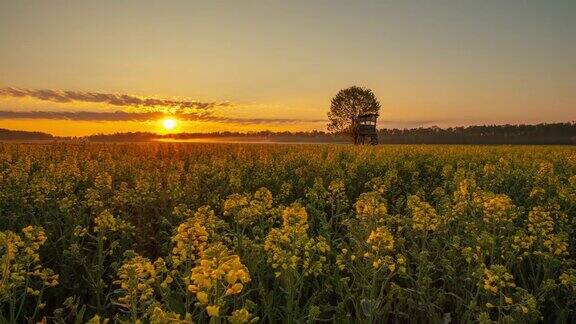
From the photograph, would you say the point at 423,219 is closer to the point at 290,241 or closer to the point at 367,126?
the point at 290,241

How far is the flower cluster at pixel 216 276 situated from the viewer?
215 cm

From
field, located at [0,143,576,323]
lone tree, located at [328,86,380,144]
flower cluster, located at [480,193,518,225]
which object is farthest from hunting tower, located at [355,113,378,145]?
flower cluster, located at [480,193,518,225]

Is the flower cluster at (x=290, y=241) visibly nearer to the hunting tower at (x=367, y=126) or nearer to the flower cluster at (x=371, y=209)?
the flower cluster at (x=371, y=209)

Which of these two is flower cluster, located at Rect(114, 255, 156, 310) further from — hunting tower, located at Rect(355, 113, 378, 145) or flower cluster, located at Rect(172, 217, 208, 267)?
hunting tower, located at Rect(355, 113, 378, 145)

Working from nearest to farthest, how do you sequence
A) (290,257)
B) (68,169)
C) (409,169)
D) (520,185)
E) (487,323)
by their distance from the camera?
(487,323) → (290,257) → (68,169) → (520,185) → (409,169)

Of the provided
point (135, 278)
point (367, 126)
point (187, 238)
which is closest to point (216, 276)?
point (135, 278)

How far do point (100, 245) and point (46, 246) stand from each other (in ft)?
5.88

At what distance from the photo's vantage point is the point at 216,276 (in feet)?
7.20

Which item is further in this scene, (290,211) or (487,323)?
(290,211)

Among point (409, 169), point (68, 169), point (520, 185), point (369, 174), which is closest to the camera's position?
point (68, 169)

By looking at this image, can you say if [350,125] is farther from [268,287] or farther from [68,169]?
[268,287]

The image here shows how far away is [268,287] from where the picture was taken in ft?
17.7

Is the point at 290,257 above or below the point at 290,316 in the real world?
above

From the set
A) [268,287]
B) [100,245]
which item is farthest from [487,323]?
[100,245]
